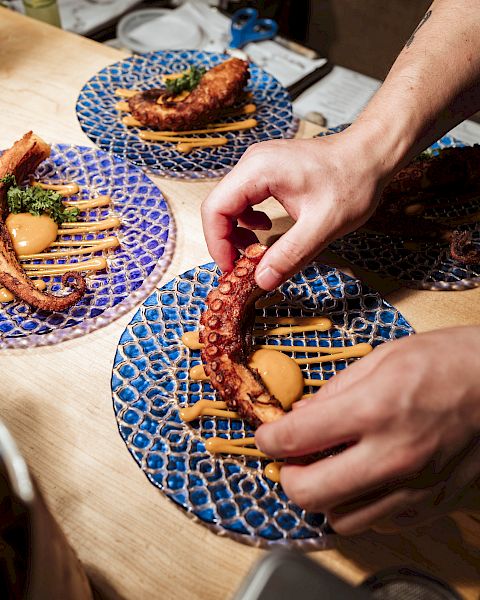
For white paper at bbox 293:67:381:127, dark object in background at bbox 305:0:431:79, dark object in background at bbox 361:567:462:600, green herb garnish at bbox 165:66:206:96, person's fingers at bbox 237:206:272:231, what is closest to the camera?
dark object in background at bbox 361:567:462:600

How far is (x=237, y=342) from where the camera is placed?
1.55 m

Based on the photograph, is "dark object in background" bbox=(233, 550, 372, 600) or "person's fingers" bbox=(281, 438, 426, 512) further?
"person's fingers" bbox=(281, 438, 426, 512)

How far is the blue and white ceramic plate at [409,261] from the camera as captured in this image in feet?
6.32

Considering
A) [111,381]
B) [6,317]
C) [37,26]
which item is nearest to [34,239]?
[6,317]

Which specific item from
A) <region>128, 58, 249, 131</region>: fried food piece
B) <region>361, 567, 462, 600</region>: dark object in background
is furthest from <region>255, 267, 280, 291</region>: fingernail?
<region>128, 58, 249, 131</region>: fried food piece

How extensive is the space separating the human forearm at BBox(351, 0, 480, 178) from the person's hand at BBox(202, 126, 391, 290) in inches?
2.8

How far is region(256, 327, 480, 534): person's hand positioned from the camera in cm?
105

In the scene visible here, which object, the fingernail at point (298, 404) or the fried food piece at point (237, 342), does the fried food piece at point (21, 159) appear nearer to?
the fried food piece at point (237, 342)

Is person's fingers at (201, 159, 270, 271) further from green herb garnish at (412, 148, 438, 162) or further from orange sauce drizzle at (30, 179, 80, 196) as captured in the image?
green herb garnish at (412, 148, 438, 162)

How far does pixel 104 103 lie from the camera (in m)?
2.56

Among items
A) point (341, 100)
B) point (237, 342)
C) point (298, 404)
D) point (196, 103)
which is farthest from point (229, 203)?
point (341, 100)

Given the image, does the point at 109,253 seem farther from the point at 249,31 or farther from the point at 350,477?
the point at 249,31

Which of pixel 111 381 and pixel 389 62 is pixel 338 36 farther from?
pixel 111 381

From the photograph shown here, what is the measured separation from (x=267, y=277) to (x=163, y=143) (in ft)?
3.79
